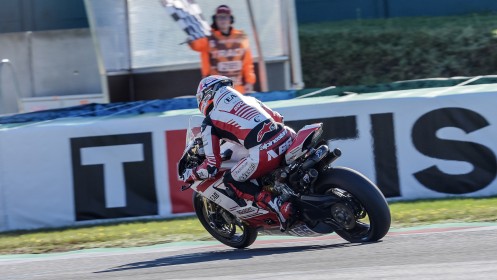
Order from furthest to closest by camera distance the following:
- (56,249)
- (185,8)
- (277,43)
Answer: (277,43) < (185,8) < (56,249)

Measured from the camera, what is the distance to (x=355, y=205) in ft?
25.3

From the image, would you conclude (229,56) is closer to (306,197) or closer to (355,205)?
(306,197)

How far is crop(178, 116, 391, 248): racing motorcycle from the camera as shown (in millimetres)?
7703

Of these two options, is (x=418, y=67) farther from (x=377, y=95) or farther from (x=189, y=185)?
(x=189, y=185)

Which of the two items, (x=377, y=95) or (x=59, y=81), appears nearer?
(x=377, y=95)

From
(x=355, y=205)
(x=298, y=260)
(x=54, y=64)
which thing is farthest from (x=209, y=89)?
(x=54, y=64)

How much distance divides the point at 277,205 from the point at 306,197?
0.33m

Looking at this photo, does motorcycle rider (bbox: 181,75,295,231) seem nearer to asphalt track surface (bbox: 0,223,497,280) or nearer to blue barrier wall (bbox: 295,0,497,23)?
asphalt track surface (bbox: 0,223,497,280)

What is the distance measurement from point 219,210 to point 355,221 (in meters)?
1.60

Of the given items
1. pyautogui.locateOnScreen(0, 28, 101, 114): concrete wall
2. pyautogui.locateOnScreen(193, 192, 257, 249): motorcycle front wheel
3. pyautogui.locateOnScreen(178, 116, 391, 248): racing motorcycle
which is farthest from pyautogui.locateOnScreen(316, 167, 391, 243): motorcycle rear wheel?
pyautogui.locateOnScreen(0, 28, 101, 114): concrete wall

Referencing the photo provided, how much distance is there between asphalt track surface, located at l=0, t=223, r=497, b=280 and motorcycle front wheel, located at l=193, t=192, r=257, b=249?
0.35 ft

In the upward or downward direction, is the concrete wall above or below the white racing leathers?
above

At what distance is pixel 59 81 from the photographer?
17.1m

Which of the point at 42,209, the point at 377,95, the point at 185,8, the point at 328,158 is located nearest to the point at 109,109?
the point at 42,209
